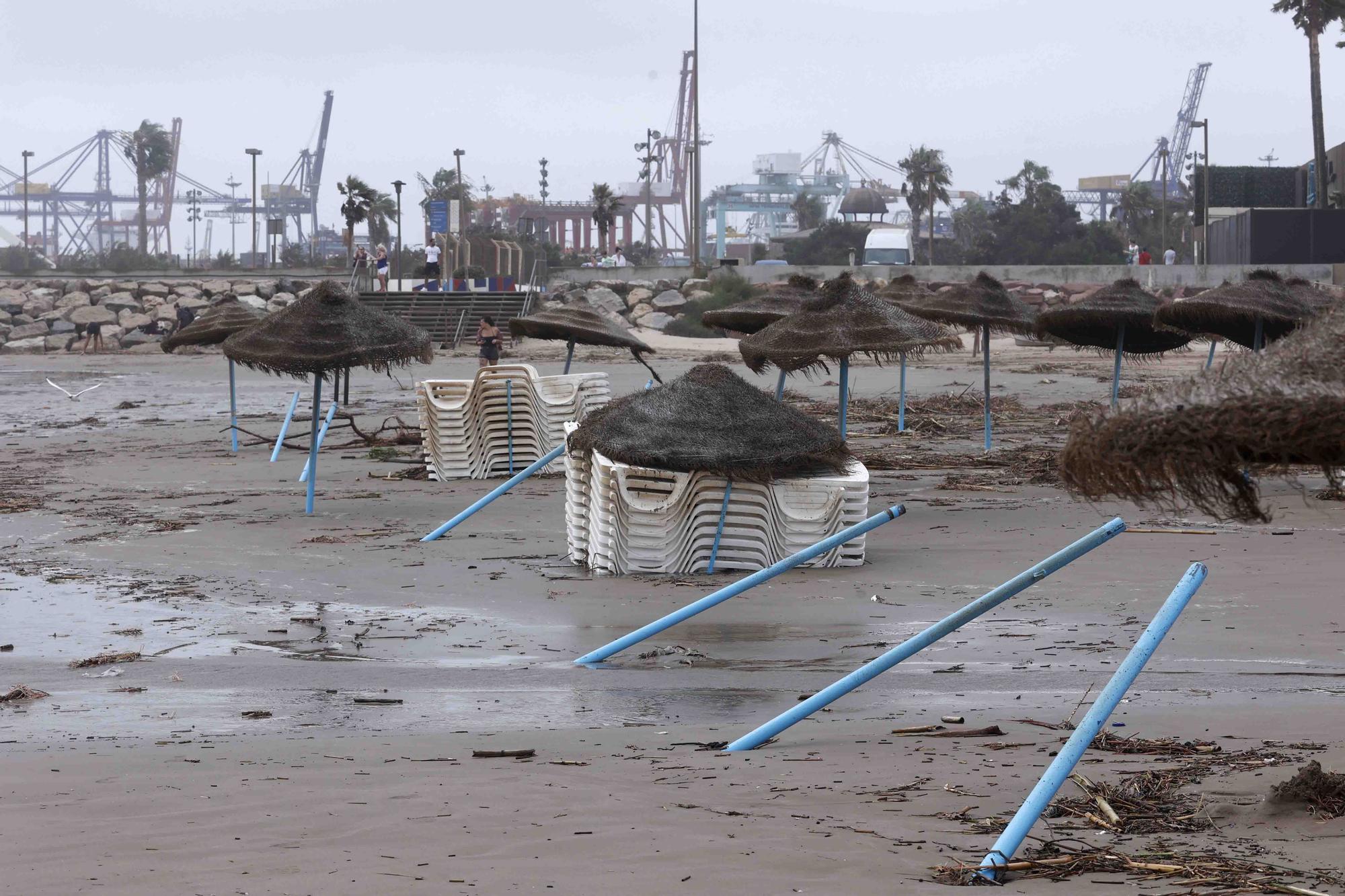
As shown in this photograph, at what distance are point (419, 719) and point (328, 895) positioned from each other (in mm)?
2292

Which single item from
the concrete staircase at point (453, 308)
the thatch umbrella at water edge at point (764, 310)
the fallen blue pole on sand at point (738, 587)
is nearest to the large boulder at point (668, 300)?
the concrete staircase at point (453, 308)

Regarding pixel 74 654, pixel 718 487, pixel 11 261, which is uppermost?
pixel 11 261

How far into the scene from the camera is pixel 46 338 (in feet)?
148

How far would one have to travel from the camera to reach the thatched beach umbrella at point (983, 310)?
1800cm

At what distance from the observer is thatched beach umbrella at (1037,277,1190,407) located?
1847cm

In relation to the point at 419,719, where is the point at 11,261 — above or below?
above

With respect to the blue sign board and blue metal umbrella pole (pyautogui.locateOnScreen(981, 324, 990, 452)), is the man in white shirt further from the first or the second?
blue metal umbrella pole (pyautogui.locateOnScreen(981, 324, 990, 452))

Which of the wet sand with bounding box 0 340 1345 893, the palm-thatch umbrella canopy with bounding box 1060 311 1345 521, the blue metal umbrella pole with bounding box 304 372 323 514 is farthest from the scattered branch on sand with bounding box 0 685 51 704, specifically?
the blue metal umbrella pole with bounding box 304 372 323 514

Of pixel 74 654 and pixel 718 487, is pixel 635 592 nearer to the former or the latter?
pixel 718 487

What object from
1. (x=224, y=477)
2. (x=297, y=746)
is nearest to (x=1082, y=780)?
(x=297, y=746)

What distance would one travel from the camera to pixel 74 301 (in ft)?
162

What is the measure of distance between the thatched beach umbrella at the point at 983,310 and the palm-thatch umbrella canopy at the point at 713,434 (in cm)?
786

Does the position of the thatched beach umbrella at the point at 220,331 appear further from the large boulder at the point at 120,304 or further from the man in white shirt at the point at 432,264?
the large boulder at the point at 120,304

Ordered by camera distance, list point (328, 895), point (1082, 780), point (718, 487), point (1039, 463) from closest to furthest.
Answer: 1. point (328, 895)
2. point (1082, 780)
3. point (718, 487)
4. point (1039, 463)
